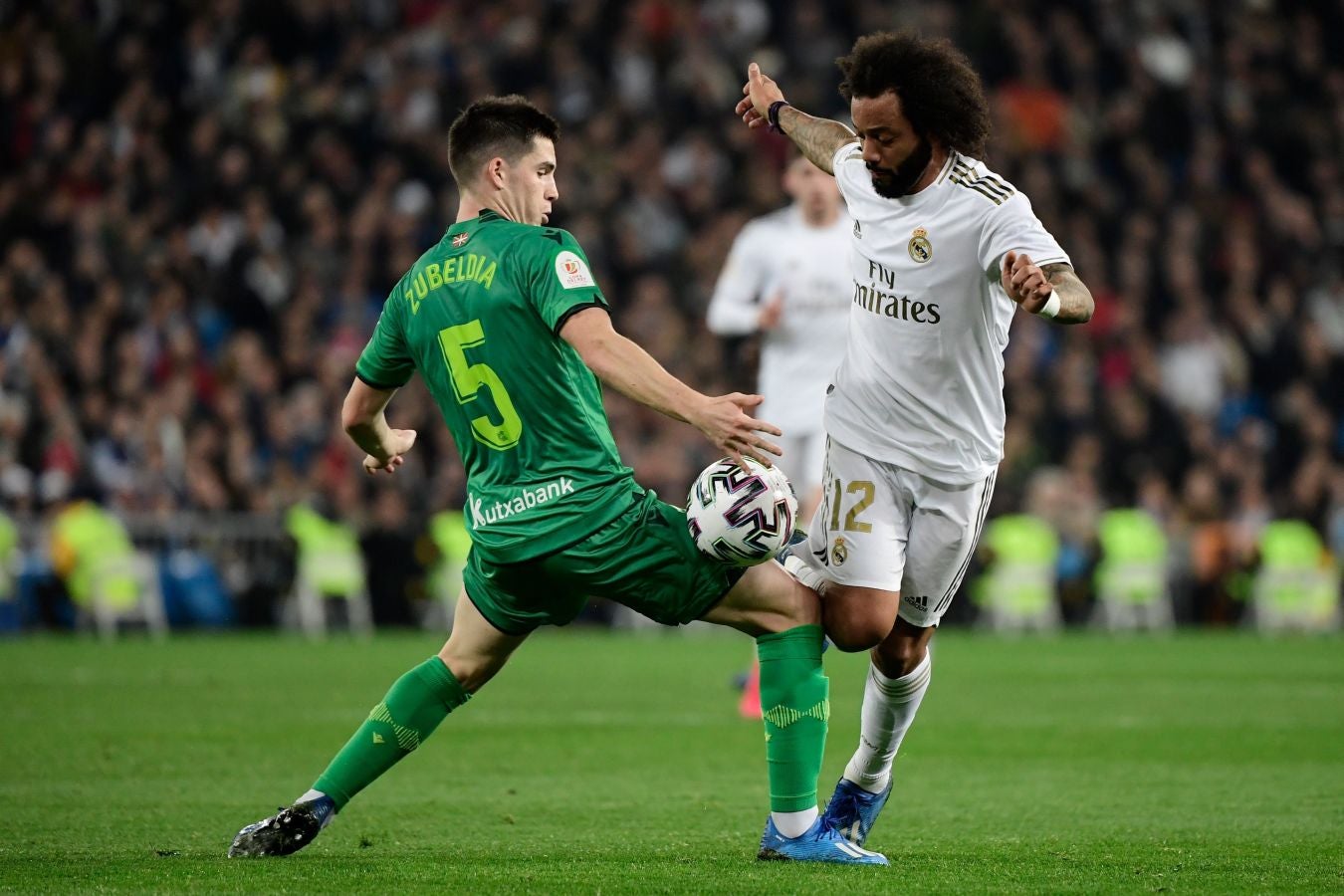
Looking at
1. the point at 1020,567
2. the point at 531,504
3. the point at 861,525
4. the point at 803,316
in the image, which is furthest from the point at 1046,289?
the point at 1020,567

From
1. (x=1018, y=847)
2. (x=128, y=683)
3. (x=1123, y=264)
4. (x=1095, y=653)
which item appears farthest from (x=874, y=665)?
(x=1123, y=264)

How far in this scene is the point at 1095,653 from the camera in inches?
672

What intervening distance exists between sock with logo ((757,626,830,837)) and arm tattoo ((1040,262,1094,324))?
1236mm

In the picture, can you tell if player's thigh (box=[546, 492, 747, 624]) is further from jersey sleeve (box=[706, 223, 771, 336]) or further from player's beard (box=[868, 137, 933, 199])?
jersey sleeve (box=[706, 223, 771, 336])

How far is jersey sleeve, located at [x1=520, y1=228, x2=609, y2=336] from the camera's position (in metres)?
5.37

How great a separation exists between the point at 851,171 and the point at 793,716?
187 centimetres

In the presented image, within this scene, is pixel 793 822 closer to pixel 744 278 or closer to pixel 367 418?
pixel 367 418

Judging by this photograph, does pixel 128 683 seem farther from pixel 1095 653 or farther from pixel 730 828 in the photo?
pixel 1095 653

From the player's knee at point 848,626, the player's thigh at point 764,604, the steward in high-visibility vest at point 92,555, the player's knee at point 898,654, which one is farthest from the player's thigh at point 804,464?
the steward in high-visibility vest at point 92,555

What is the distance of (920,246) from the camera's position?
19.7 feet

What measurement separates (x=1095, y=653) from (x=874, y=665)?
11130 millimetres

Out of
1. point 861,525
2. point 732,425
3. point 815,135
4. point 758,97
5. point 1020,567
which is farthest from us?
point 1020,567

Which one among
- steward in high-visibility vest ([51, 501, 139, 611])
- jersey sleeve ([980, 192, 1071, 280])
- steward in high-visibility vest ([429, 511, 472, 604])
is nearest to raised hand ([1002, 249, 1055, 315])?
jersey sleeve ([980, 192, 1071, 280])

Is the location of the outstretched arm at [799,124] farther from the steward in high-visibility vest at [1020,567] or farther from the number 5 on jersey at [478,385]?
the steward in high-visibility vest at [1020,567]
